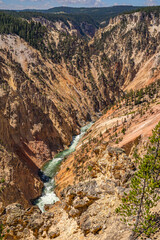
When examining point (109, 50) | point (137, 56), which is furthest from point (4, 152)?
point (109, 50)

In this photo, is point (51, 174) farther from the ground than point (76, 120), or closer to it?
closer to it

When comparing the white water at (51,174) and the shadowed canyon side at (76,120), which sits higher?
the shadowed canyon side at (76,120)

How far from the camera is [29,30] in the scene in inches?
3204

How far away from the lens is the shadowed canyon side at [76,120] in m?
15.8

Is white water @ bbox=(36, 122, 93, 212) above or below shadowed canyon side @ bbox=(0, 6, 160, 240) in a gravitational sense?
below

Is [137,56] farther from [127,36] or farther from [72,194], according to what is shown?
[72,194]

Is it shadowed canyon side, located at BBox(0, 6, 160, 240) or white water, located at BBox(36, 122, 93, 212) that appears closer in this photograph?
shadowed canyon side, located at BBox(0, 6, 160, 240)

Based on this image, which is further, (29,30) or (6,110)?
(29,30)

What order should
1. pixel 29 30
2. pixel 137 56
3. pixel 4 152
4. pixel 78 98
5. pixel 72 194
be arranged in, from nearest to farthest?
pixel 72 194 → pixel 4 152 → pixel 78 98 → pixel 29 30 → pixel 137 56

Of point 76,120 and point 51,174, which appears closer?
point 51,174

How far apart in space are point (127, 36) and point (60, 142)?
6756 cm

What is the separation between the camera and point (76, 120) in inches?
2534

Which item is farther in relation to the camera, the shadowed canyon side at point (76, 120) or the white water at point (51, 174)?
the white water at point (51, 174)

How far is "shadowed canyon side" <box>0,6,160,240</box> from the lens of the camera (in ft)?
51.8
